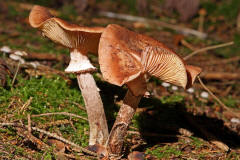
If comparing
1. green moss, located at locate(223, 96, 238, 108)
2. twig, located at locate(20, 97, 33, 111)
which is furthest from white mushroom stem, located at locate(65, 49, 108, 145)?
green moss, located at locate(223, 96, 238, 108)

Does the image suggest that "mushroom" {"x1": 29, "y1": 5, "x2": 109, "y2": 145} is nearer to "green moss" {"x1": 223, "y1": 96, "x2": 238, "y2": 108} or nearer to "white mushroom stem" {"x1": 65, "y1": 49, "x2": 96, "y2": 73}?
"white mushroom stem" {"x1": 65, "y1": 49, "x2": 96, "y2": 73}

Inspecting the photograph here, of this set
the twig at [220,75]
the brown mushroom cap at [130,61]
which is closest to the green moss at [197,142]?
the brown mushroom cap at [130,61]

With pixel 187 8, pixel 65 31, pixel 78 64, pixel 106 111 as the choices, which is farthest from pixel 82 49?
pixel 187 8

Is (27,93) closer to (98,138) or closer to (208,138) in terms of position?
(98,138)

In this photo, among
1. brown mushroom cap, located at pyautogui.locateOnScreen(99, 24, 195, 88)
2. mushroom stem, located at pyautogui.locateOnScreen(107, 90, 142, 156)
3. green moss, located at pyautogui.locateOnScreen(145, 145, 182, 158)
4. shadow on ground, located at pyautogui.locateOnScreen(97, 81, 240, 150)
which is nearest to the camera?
brown mushroom cap, located at pyautogui.locateOnScreen(99, 24, 195, 88)

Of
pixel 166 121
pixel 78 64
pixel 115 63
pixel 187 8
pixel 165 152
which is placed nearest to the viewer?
pixel 115 63

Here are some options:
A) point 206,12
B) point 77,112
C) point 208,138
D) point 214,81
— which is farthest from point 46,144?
point 206,12

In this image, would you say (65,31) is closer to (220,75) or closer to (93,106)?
(93,106)

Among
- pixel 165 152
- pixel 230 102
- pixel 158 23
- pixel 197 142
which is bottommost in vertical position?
pixel 165 152
